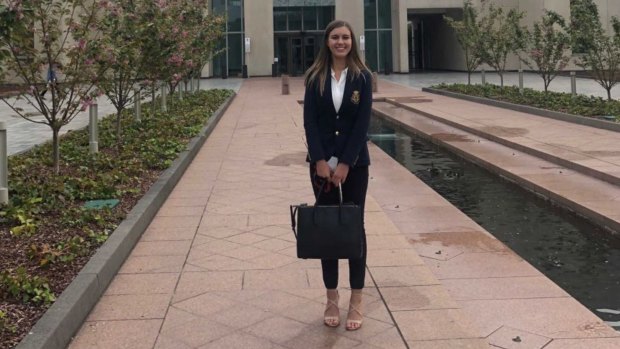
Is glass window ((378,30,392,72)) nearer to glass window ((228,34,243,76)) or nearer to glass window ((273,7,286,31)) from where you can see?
glass window ((273,7,286,31))

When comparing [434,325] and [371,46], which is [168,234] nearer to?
[434,325]

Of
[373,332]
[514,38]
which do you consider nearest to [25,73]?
[373,332]

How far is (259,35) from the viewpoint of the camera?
144ft

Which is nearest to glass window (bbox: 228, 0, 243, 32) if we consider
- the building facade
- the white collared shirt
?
the building facade

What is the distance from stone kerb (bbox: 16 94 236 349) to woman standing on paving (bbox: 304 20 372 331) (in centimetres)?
178

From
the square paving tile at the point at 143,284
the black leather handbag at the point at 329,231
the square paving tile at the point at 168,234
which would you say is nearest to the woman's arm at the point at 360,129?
the black leather handbag at the point at 329,231

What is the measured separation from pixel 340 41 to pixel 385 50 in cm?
4281

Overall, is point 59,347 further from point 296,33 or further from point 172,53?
point 296,33

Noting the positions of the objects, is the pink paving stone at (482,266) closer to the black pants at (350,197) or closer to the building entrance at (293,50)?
the black pants at (350,197)

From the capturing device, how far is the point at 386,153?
39.0 feet

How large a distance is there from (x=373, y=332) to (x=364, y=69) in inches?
66.3

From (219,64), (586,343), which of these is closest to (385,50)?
(219,64)

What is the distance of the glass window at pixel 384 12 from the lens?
44.8m

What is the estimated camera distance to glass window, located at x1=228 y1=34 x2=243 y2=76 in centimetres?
4434
